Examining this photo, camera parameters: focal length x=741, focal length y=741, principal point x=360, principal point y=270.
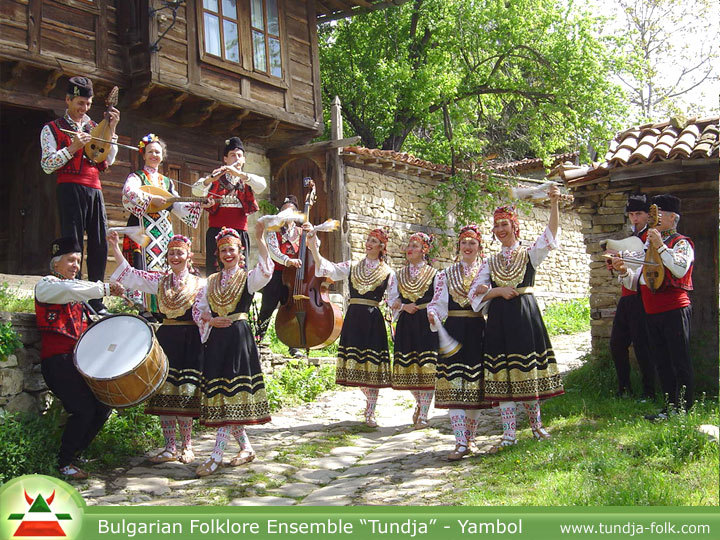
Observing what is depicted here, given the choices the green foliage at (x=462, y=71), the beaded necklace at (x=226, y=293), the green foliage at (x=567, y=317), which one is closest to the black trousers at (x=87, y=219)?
the beaded necklace at (x=226, y=293)

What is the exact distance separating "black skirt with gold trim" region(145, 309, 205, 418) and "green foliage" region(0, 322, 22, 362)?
3.32 ft

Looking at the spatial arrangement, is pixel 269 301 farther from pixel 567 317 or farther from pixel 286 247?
pixel 567 317

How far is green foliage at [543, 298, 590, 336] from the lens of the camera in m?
14.2

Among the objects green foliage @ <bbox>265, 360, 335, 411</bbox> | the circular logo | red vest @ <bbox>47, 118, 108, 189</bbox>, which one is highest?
red vest @ <bbox>47, 118, 108, 189</bbox>

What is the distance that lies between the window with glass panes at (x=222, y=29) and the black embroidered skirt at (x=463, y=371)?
6698 millimetres

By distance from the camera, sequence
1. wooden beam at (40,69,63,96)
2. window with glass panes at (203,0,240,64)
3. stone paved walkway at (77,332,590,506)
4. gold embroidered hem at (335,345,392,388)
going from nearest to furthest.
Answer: stone paved walkway at (77,332,590,506) → gold embroidered hem at (335,345,392,388) → wooden beam at (40,69,63,96) → window with glass panes at (203,0,240,64)

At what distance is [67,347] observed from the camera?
5.31m

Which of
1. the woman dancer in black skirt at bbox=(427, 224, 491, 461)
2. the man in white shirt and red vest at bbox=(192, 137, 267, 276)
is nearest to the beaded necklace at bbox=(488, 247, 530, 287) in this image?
the woman dancer in black skirt at bbox=(427, 224, 491, 461)

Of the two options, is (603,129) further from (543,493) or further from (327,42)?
(543,493)

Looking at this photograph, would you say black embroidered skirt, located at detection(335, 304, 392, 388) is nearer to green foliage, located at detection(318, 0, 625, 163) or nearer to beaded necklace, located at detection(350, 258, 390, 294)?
beaded necklace, located at detection(350, 258, 390, 294)

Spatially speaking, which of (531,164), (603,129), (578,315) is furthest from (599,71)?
(578,315)

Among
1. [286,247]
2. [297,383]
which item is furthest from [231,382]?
[286,247]

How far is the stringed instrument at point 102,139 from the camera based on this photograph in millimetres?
6152

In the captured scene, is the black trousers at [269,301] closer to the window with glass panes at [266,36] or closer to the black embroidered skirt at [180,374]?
the black embroidered skirt at [180,374]
